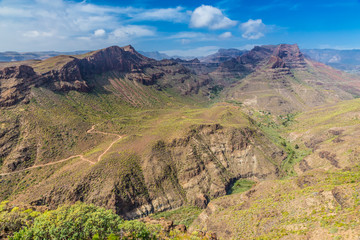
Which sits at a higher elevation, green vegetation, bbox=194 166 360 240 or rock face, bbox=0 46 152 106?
rock face, bbox=0 46 152 106

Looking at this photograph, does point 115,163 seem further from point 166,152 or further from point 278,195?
point 278,195

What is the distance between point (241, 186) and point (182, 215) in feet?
121

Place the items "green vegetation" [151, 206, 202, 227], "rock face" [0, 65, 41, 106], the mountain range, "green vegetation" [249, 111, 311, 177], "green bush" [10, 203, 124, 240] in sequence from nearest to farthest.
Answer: "green bush" [10, 203, 124, 240] < the mountain range < "green vegetation" [151, 206, 202, 227] < "rock face" [0, 65, 41, 106] < "green vegetation" [249, 111, 311, 177]

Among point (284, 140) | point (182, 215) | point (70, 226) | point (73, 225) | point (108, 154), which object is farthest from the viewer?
point (284, 140)

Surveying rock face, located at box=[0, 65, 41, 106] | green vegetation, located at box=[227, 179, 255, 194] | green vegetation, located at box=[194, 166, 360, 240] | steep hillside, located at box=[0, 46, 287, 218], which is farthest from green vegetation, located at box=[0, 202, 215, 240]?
rock face, located at box=[0, 65, 41, 106]

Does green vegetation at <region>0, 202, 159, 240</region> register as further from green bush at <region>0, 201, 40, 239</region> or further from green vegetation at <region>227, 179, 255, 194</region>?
green vegetation at <region>227, 179, 255, 194</region>

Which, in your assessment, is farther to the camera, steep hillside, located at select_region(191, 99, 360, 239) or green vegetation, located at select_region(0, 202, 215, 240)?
steep hillside, located at select_region(191, 99, 360, 239)

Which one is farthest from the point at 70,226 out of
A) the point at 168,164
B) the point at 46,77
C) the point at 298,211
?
the point at 46,77

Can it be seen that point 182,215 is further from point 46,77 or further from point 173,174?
point 46,77

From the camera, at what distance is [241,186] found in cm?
9225

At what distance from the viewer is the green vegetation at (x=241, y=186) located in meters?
89.0

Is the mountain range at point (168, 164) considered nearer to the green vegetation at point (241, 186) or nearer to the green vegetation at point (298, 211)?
the green vegetation at point (298, 211)

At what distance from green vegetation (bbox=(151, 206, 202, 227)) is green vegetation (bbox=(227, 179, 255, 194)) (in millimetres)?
21985

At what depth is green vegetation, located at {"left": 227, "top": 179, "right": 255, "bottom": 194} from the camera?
292 ft
